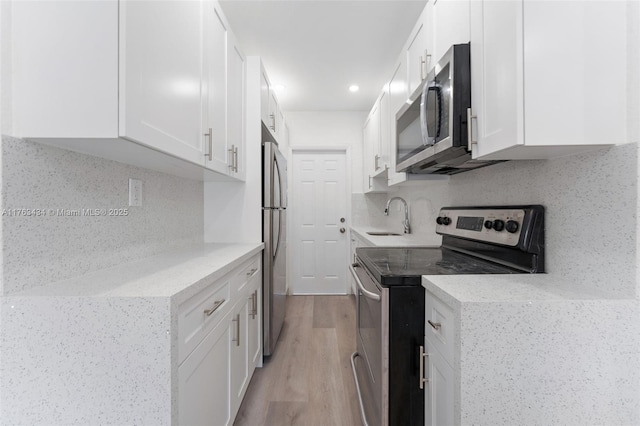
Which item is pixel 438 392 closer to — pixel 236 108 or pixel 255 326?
pixel 255 326

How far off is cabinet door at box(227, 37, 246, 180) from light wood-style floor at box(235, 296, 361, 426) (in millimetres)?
1372

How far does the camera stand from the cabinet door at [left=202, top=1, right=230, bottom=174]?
1.42 metres

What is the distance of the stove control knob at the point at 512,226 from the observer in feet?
3.92

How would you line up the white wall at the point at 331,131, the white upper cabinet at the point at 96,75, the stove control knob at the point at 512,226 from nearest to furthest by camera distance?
the white upper cabinet at the point at 96,75 → the stove control knob at the point at 512,226 → the white wall at the point at 331,131

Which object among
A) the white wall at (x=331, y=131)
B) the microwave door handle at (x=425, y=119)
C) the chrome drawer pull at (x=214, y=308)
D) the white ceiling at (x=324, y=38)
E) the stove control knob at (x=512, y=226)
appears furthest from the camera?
the white wall at (x=331, y=131)

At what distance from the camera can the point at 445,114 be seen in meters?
1.24

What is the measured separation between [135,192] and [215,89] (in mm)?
658

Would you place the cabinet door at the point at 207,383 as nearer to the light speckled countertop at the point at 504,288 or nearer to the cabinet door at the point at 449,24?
the light speckled countertop at the point at 504,288

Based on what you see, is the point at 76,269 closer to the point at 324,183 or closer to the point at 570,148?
the point at 570,148

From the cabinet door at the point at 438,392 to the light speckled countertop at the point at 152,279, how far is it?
0.85 metres

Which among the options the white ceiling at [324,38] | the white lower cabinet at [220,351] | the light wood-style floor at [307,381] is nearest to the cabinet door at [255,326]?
the white lower cabinet at [220,351]

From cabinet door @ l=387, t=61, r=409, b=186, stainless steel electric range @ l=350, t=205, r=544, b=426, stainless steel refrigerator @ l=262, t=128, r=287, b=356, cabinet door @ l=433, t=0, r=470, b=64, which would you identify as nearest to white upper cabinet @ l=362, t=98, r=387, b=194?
cabinet door @ l=387, t=61, r=409, b=186

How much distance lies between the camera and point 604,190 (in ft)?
2.98

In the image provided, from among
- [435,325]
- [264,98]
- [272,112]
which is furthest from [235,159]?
[435,325]
